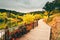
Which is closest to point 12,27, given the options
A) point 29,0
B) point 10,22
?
point 10,22

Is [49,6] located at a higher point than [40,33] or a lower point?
higher

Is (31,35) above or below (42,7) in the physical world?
below

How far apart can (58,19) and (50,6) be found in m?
0.29

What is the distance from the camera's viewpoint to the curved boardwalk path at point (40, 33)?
3.49 m

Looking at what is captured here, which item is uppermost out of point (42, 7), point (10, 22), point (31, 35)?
point (42, 7)

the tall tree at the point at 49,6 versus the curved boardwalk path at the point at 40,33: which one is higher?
the tall tree at the point at 49,6

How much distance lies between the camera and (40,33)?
3.55m

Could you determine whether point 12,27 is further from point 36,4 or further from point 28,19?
point 36,4

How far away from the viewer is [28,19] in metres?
3.54

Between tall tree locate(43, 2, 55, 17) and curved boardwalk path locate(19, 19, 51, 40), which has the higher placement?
tall tree locate(43, 2, 55, 17)

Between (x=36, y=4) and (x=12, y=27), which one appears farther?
(x=36, y=4)

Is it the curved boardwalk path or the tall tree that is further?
the tall tree

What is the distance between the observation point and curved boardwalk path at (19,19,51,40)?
349 cm

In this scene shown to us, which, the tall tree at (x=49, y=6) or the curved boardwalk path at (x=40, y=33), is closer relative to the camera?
the curved boardwalk path at (x=40, y=33)
